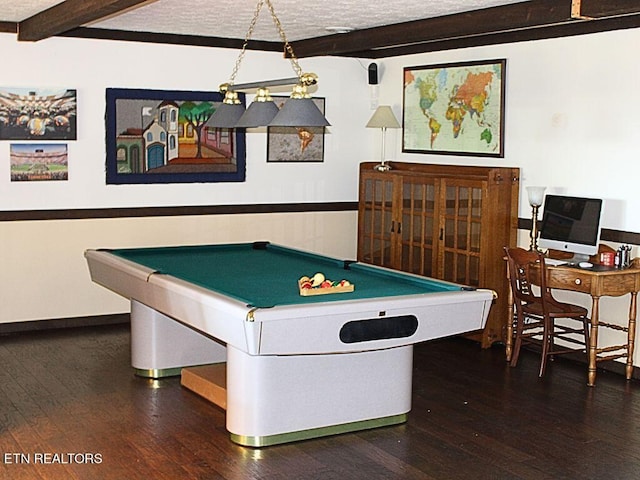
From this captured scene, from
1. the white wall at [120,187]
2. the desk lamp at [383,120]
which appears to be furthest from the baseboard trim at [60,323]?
the desk lamp at [383,120]

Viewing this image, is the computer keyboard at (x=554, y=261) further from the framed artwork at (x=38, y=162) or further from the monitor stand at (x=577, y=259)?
the framed artwork at (x=38, y=162)

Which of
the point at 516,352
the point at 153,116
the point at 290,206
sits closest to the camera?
the point at 516,352

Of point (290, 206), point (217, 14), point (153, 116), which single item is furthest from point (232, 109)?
point (290, 206)

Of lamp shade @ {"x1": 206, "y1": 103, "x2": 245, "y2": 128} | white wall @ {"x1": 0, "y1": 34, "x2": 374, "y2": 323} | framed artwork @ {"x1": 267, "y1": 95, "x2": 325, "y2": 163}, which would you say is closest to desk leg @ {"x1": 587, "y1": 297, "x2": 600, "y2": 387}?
lamp shade @ {"x1": 206, "y1": 103, "x2": 245, "y2": 128}

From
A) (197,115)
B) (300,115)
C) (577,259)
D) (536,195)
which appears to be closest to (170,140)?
(197,115)

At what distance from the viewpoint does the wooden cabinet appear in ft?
23.2

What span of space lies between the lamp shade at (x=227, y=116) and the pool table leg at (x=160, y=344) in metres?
1.32

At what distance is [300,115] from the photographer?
475 cm

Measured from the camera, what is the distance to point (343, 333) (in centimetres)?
458

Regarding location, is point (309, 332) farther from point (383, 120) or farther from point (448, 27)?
point (383, 120)

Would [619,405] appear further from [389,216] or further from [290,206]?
[290,206]

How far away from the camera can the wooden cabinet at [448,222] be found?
23.2 ft

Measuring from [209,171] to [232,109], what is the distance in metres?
2.65

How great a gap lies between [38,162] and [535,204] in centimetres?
381
